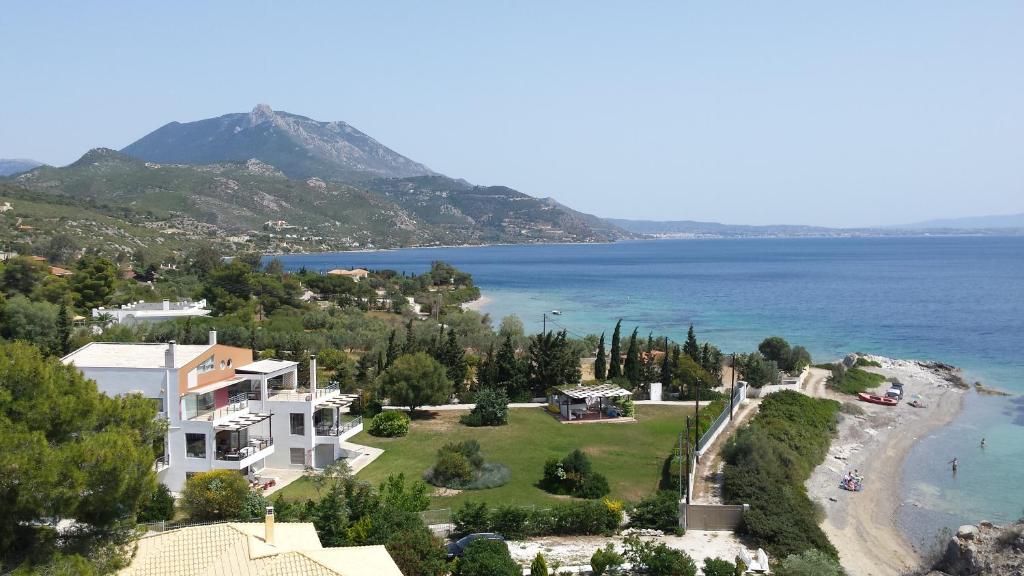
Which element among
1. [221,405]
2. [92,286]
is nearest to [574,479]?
[221,405]

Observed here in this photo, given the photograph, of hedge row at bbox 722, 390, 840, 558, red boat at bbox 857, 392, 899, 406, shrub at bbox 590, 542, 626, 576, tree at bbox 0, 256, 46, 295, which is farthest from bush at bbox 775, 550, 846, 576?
tree at bbox 0, 256, 46, 295

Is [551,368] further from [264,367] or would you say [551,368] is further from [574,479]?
[264,367]

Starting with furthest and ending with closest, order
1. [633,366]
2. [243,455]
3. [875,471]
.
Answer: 1. [633,366]
2. [875,471]
3. [243,455]

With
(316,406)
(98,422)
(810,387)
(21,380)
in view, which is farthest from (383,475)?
(810,387)

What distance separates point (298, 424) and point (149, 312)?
3136 cm

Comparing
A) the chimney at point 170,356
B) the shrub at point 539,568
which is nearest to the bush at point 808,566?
the shrub at point 539,568

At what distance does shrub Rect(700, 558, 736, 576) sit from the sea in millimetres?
9761

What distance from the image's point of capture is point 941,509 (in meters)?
24.6

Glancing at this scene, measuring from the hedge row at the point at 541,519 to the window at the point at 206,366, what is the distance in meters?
9.22

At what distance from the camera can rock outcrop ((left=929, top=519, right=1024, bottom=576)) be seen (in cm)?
1650

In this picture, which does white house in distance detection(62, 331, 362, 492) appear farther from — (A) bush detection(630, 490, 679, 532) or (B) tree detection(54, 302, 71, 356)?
(B) tree detection(54, 302, 71, 356)

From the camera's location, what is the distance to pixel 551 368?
3572cm

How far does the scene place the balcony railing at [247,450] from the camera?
21.1 meters

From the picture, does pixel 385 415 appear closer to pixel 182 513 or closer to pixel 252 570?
pixel 182 513
